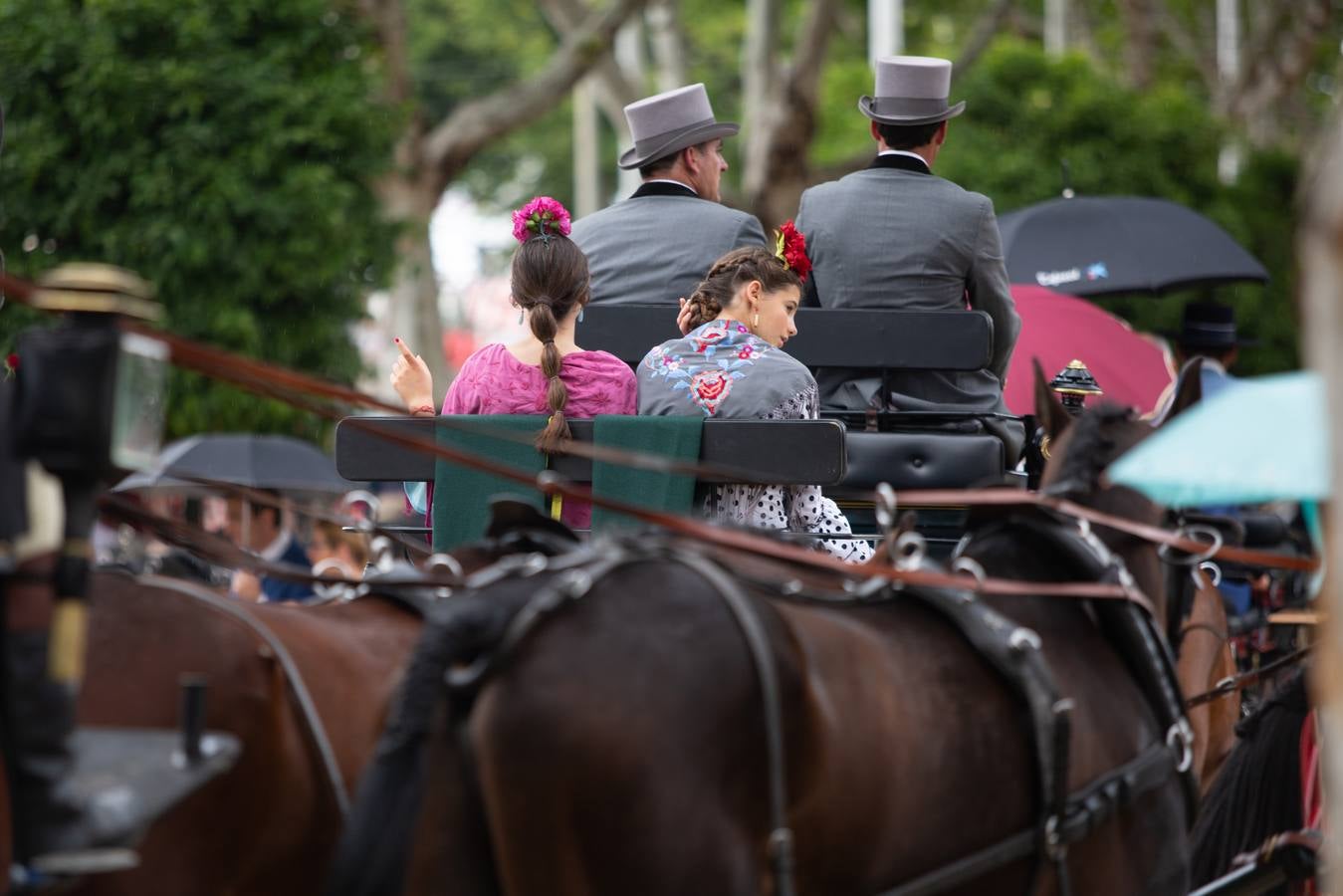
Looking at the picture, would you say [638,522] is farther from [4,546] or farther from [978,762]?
[4,546]

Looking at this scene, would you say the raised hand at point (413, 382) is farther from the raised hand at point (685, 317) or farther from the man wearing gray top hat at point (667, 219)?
the man wearing gray top hat at point (667, 219)

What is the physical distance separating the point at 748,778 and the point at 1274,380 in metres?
1.11

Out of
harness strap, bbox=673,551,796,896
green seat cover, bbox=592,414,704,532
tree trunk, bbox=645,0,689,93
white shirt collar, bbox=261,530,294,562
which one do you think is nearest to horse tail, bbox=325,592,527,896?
harness strap, bbox=673,551,796,896

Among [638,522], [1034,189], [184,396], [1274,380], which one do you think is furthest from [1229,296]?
[1274,380]

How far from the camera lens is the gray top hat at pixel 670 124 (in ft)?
20.8

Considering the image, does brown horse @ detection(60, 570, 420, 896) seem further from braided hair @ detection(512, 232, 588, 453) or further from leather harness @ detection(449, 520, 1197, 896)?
braided hair @ detection(512, 232, 588, 453)

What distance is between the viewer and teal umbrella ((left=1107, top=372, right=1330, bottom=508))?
9.14 feet

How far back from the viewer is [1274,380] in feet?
9.93

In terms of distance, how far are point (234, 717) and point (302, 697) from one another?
15 centimetres

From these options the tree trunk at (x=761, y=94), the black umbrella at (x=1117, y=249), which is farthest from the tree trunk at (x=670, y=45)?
the black umbrella at (x=1117, y=249)

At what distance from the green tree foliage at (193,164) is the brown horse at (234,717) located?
825 centimetres

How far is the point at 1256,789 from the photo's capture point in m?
5.71

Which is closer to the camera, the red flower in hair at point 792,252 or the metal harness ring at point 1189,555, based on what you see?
the metal harness ring at point 1189,555

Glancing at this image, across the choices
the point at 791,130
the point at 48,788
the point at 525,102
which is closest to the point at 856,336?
the point at 48,788
